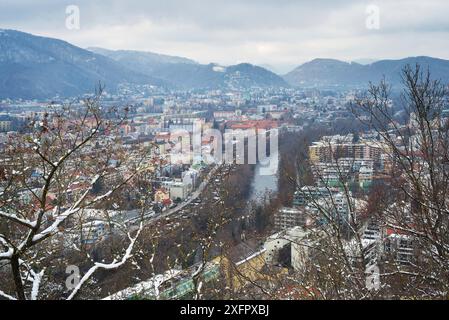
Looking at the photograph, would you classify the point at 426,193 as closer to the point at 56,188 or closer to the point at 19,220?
the point at 19,220

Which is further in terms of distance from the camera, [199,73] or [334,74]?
[199,73]
